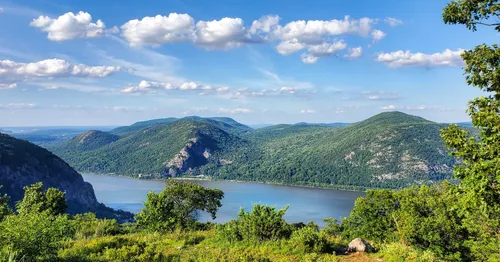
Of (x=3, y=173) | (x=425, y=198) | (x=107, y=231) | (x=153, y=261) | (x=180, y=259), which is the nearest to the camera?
(x=153, y=261)

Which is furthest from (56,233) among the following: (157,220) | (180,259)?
(157,220)

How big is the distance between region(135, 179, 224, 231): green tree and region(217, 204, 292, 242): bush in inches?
765

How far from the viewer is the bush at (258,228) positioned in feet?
62.5

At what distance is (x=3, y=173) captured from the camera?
180 metres

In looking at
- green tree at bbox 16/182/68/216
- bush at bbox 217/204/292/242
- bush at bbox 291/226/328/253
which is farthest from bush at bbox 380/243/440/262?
green tree at bbox 16/182/68/216

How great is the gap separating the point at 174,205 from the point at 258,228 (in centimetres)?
2710

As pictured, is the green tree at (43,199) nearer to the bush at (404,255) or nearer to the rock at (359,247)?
the rock at (359,247)

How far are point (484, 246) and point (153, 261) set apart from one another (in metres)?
28.5

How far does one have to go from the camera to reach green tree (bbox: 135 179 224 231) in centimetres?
3897

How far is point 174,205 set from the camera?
1724 inches

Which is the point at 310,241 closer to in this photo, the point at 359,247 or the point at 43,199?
the point at 359,247

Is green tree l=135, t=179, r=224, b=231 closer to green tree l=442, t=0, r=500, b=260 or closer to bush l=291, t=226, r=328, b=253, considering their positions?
bush l=291, t=226, r=328, b=253

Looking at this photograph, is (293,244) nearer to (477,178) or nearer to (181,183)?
(477,178)

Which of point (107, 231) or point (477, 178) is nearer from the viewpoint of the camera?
point (477, 178)
